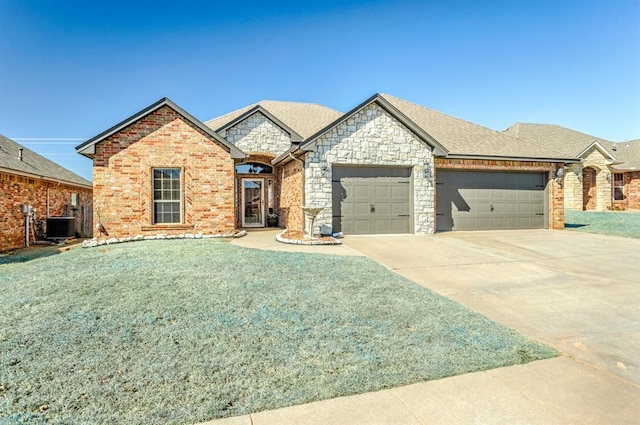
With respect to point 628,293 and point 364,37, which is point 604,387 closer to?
point 628,293

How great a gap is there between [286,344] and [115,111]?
36.3 m

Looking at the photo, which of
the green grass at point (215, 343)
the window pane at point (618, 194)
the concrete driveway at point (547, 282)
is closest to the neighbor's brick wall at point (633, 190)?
the window pane at point (618, 194)

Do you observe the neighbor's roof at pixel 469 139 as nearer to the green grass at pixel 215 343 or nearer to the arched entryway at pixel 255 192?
the arched entryway at pixel 255 192

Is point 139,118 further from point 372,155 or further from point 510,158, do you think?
point 510,158

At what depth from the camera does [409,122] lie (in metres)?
12.4

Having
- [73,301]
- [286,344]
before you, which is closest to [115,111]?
[73,301]

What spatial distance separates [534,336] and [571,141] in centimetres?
2737

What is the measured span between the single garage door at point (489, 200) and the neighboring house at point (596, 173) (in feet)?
34.7

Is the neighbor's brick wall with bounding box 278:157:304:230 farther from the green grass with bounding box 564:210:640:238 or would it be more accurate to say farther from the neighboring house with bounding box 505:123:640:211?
the neighboring house with bounding box 505:123:640:211

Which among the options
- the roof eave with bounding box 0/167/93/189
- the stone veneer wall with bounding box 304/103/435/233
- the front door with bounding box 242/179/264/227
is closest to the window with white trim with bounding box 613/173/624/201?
the stone veneer wall with bounding box 304/103/435/233

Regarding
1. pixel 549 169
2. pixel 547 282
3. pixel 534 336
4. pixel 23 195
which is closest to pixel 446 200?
pixel 549 169

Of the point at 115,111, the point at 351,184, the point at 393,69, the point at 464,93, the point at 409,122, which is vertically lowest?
the point at 351,184

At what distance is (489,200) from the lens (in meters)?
13.8

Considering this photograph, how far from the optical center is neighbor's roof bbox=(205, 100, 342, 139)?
56.1 ft
